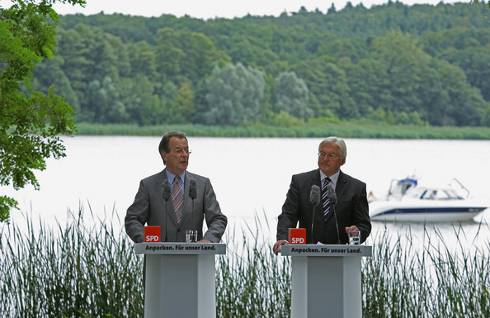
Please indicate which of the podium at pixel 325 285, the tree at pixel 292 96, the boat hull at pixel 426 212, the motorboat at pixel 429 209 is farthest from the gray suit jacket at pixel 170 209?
the tree at pixel 292 96

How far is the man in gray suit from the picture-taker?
662cm

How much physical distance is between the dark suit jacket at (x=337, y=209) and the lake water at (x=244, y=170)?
72.8 feet

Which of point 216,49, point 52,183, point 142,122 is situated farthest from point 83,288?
point 216,49

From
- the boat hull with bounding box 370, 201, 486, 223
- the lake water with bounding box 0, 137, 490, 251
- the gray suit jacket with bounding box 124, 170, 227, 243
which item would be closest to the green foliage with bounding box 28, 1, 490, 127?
the lake water with bounding box 0, 137, 490, 251

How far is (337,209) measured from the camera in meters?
6.70

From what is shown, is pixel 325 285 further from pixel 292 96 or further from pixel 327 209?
pixel 292 96

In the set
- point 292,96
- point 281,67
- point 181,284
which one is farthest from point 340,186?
point 281,67

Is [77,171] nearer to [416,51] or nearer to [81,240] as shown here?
[416,51]

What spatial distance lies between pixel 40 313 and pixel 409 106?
78.4 m

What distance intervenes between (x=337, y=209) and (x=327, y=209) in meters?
0.06

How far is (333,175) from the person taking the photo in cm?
666

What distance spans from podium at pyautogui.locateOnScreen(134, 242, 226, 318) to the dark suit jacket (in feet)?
1.94

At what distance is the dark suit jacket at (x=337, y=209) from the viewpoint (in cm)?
669

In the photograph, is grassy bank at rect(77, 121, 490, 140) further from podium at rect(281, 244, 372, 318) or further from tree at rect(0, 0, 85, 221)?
podium at rect(281, 244, 372, 318)
